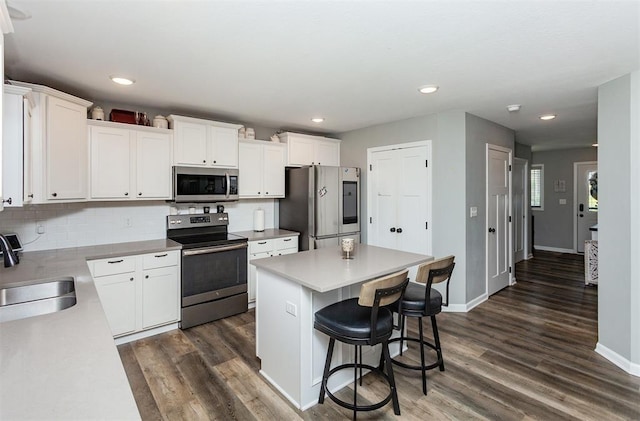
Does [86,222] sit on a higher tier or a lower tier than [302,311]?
higher

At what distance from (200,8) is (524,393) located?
3.20m

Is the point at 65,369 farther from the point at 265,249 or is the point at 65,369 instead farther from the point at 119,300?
the point at 265,249

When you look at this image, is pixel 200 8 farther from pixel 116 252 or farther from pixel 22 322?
pixel 116 252

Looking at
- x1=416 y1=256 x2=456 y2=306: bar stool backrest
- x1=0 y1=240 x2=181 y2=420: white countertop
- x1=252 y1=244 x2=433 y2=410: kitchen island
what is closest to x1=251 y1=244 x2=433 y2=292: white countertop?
x1=252 y1=244 x2=433 y2=410: kitchen island

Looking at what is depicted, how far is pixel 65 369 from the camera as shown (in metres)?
1.03

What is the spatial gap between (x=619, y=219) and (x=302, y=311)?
106 inches

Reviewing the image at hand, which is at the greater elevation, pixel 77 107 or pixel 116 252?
pixel 77 107

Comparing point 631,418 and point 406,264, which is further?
point 406,264

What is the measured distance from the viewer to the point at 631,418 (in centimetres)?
206

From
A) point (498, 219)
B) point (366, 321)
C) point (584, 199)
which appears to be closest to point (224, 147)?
point (366, 321)

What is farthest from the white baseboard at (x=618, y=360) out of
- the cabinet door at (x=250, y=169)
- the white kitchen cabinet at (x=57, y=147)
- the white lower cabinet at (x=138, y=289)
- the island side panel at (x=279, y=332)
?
the white kitchen cabinet at (x=57, y=147)

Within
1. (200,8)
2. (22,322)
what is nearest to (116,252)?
(22,322)

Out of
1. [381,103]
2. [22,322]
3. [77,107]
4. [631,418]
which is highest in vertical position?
[381,103]

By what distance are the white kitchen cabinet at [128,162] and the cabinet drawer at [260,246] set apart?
3.55 ft
